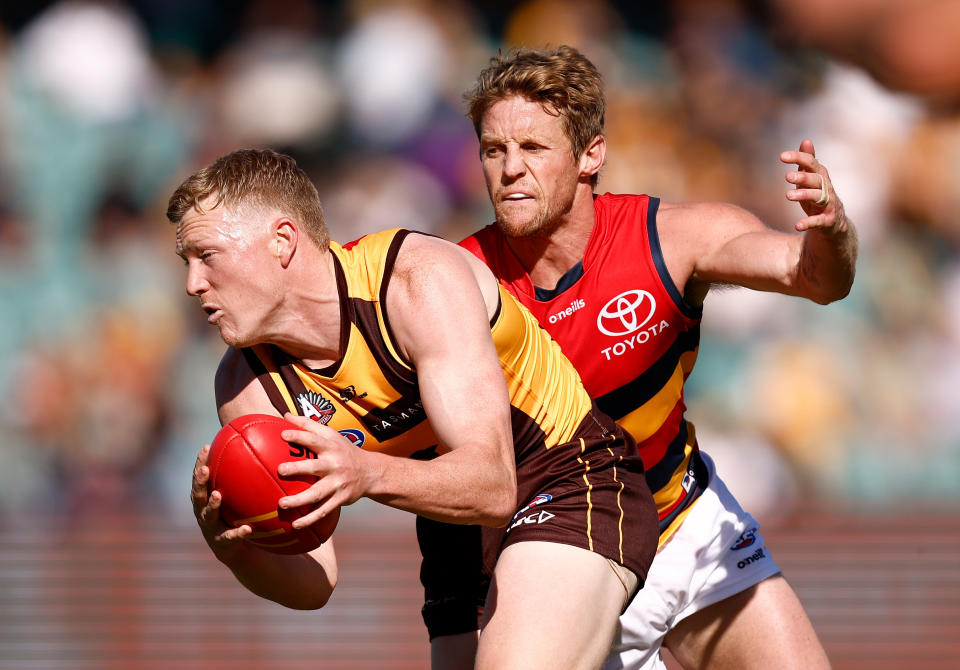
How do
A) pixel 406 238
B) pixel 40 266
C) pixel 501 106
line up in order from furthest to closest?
1. pixel 40 266
2. pixel 501 106
3. pixel 406 238

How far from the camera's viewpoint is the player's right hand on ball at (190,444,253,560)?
315cm

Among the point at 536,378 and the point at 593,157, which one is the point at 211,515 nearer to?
the point at 536,378

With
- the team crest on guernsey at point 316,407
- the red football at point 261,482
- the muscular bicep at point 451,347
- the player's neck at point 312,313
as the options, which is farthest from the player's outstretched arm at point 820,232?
the red football at point 261,482

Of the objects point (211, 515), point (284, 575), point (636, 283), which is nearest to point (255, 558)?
point (284, 575)

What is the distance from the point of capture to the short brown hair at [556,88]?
4.19m

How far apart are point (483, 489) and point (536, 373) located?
685mm

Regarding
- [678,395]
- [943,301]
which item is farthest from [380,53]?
[678,395]

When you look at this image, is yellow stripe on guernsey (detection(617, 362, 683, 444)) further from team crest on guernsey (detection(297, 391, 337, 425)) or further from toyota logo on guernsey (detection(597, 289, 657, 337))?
team crest on guernsey (detection(297, 391, 337, 425))

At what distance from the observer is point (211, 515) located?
3277 millimetres

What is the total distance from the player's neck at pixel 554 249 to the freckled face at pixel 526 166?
5 cm

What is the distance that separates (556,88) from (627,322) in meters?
0.88

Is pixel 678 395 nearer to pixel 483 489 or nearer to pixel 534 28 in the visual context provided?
pixel 483 489

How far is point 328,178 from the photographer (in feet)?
27.9

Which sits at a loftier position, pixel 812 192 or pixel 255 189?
pixel 255 189
